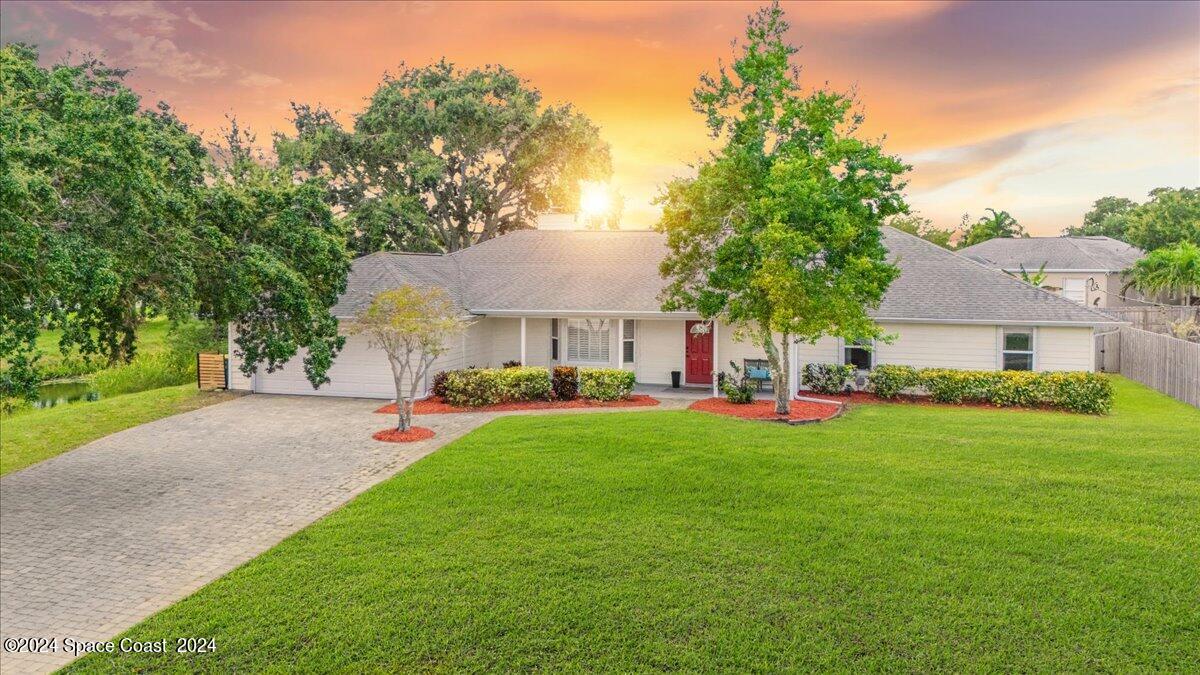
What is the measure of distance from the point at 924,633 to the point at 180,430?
17.1 m

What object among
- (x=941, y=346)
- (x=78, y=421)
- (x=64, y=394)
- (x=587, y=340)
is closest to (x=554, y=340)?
(x=587, y=340)

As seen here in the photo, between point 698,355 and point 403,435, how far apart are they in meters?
10.8

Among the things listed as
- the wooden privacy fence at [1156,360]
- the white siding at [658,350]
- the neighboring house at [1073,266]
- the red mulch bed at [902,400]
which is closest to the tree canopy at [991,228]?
the neighboring house at [1073,266]

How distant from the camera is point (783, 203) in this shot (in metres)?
15.4

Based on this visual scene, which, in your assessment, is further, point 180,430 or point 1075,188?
point 1075,188

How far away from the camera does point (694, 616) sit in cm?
642

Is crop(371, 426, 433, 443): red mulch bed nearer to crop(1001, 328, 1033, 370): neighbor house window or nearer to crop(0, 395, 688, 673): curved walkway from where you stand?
crop(0, 395, 688, 673): curved walkway

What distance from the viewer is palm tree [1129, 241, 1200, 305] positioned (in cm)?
2973

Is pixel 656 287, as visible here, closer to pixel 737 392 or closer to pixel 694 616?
pixel 737 392

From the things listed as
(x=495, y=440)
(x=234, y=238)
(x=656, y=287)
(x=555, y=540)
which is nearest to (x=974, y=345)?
(x=656, y=287)

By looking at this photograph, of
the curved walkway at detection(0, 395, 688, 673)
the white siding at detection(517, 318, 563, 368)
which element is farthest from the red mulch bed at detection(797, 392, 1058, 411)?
the white siding at detection(517, 318, 563, 368)

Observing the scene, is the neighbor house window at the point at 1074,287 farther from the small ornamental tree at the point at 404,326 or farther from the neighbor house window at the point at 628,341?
the small ornamental tree at the point at 404,326

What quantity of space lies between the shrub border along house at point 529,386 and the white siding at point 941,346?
27.5 ft

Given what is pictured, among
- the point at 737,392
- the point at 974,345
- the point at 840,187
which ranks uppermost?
the point at 840,187
